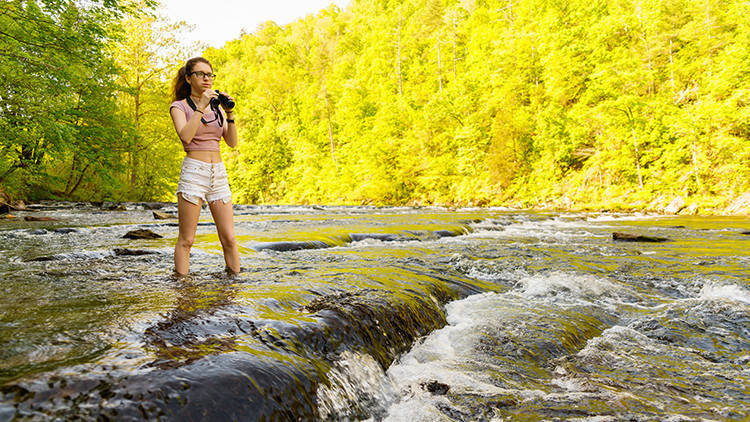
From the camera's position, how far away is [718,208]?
15.2 m

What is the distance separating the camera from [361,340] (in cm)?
266

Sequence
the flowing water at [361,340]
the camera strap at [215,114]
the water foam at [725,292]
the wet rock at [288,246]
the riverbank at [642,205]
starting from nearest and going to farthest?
1. the flowing water at [361,340]
2. the camera strap at [215,114]
3. the water foam at [725,292]
4. the wet rock at [288,246]
5. the riverbank at [642,205]

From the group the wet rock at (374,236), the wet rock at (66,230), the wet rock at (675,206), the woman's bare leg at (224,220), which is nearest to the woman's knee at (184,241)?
the woman's bare leg at (224,220)

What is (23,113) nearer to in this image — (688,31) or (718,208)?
(718,208)

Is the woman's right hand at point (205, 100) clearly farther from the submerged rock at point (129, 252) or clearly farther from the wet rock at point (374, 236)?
the wet rock at point (374, 236)

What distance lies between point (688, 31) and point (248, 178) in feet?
151

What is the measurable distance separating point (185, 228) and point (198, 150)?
29.8 inches

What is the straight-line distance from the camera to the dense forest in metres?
11.8

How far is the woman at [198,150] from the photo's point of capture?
3.53 metres

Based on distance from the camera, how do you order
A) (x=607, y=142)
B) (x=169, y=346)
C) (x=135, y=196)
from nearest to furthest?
1. (x=169, y=346)
2. (x=607, y=142)
3. (x=135, y=196)

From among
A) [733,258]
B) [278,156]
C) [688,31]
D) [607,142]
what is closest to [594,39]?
[688,31]

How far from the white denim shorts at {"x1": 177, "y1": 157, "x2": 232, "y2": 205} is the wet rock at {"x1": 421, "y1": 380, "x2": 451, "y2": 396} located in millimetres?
2407

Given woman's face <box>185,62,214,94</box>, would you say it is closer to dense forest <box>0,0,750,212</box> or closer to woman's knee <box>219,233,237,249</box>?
woman's knee <box>219,233,237,249</box>

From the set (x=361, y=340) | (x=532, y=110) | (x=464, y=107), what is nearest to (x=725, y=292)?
(x=361, y=340)
